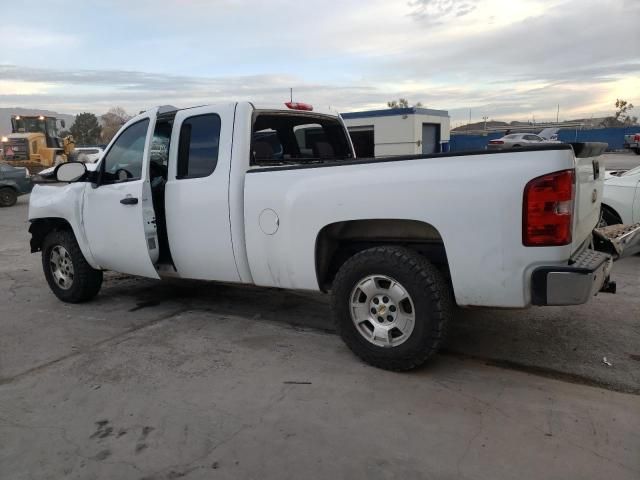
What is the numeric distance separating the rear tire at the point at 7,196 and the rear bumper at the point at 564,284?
1913cm

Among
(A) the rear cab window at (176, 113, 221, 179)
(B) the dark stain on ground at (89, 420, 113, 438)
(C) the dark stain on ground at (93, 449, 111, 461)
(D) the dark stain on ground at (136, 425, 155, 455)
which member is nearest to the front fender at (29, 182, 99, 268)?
(A) the rear cab window at (176, 113, 221, 179)

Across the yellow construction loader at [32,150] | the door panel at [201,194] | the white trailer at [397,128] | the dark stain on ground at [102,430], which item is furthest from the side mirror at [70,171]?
the yellow construction loader at [32,150]

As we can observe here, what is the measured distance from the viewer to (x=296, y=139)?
18.7 feet

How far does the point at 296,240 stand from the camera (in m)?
4.24

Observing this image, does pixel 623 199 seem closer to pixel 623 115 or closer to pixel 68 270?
pixel 68 270

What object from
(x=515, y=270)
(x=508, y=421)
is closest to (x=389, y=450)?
(x=508, y=421)

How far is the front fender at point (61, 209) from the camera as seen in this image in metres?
5.82

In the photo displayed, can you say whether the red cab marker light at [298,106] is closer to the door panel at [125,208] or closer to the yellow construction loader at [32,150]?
the door panel at [125,208]

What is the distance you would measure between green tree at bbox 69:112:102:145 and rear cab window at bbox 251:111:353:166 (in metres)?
62.5

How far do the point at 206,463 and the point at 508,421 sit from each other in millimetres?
1795

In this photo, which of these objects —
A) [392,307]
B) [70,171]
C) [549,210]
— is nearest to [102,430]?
[392,307]

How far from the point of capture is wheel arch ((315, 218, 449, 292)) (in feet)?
13.1

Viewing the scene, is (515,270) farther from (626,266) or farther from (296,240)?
(626,266)

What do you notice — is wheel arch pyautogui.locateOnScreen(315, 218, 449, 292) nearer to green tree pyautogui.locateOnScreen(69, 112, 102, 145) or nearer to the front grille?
the front grille
